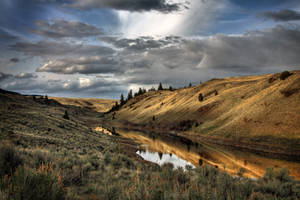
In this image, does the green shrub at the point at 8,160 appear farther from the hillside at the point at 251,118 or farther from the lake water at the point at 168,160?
the hillside at the point at 251,118

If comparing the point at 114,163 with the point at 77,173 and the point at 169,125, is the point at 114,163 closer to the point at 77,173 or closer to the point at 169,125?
the point at 77,173

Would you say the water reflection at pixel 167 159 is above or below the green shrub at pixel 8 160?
below

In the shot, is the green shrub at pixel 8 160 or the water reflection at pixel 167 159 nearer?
the green shrub at pixel 8 160

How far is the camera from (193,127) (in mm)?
59781

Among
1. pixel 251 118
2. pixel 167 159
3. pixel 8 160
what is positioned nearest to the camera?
pixel 8 160

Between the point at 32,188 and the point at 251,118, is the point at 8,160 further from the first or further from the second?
the point at 251,118

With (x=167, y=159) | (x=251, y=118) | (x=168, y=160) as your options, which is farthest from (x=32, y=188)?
(x=251, y=118)

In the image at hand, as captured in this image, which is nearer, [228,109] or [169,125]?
[228,109]

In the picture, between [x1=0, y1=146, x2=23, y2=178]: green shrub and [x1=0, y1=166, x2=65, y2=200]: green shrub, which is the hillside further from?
[x1=0, y1=166, x2=65, y2=200]: green shrub

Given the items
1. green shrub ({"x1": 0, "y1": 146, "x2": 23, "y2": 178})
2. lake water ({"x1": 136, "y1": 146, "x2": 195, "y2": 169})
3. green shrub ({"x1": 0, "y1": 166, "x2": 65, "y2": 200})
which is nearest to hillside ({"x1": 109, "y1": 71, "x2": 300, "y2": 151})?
lake water ({"x1": 136, "y1": 146, "x2": 195, "y2": 169})

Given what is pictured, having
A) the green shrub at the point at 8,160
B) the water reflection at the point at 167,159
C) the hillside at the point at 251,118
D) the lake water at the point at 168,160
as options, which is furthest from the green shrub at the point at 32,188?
the hillside at the point at 251,118

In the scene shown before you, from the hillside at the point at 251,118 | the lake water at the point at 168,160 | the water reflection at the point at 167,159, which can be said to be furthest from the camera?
the hillside at the point at 251,118

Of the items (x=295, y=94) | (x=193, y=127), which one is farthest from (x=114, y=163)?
(x=193, y=127)

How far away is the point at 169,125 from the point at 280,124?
3623 cm
